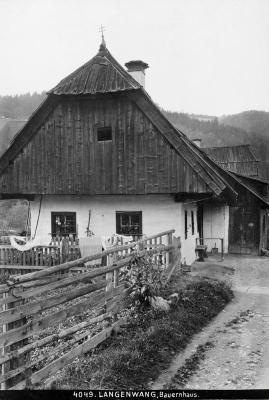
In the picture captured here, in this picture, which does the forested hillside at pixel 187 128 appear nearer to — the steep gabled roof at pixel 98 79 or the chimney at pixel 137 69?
the chimney at pixel 137 69

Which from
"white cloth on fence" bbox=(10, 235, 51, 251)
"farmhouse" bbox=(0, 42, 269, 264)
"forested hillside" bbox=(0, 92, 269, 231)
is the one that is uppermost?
"forested hillside" bbox=(0, 92, 269, 231)

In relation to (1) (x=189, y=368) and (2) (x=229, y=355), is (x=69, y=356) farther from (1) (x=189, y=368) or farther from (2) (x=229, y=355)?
(2) (x=229, y=355)

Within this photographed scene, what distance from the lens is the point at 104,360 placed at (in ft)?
19.4

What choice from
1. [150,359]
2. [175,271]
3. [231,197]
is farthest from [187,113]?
[150,359]

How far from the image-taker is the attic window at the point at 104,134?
15305 millimetres

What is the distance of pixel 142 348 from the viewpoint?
636cm

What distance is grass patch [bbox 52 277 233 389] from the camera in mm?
5406

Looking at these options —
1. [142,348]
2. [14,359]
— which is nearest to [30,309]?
[14,359]

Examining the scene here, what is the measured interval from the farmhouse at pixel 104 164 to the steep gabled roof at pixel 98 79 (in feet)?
0.12

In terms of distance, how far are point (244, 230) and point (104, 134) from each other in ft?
34.3

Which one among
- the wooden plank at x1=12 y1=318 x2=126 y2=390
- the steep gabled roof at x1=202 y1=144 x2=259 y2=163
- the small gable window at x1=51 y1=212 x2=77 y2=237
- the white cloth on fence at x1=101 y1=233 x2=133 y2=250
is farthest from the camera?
the steep gabled roof at x1=202 y1=144 x2=259 y2=163

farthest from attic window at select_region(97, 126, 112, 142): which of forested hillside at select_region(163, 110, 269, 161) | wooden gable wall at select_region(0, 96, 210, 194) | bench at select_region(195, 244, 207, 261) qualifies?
forested hillside at select_region(163, 110, 269, 161)

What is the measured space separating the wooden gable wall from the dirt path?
563cm

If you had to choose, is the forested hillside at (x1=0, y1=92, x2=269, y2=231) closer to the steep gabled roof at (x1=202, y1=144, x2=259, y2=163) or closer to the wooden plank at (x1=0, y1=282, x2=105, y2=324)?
the steep gabled roof at (x1=202, y1=144, x2=259, y2=163)
